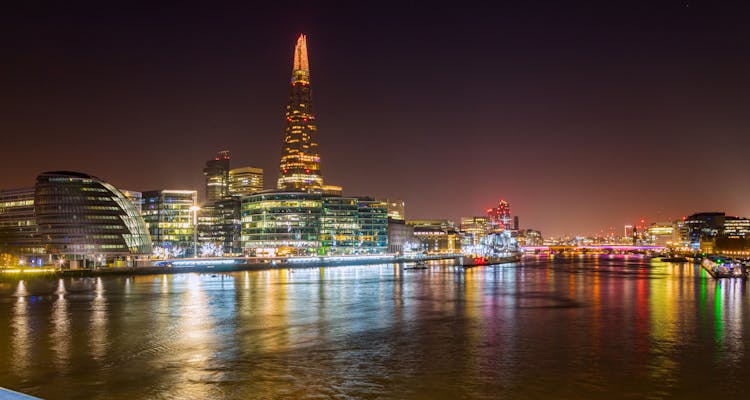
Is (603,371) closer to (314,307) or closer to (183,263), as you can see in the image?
(314,307)

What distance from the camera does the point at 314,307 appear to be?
159ft

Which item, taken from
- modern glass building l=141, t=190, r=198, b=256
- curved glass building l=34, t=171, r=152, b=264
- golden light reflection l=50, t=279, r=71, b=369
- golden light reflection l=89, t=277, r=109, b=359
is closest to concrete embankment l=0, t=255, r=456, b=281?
curved glass building l=34, t=171, r=152, b=264

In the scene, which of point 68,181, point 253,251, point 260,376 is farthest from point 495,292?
point 253,251

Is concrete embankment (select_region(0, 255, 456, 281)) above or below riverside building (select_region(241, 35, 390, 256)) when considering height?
below

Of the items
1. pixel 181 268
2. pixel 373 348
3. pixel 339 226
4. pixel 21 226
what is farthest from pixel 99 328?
pixel 339 226

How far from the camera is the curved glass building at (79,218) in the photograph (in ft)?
395

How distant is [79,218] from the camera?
121688 millimetres

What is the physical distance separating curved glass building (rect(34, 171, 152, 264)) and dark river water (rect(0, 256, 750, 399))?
7089 cm

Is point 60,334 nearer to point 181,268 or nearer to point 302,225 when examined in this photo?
point 181,268

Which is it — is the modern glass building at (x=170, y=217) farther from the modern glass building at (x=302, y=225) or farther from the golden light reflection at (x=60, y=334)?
the golden light reflection at (x=60, y=334)

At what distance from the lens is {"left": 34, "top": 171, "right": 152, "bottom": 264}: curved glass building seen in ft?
395

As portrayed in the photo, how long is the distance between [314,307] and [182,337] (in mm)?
15892

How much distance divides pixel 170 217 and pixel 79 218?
6518 centimetres

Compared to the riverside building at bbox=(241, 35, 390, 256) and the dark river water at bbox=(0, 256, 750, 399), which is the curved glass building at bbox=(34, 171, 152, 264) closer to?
the riverside building at bbox=(241, 35, 390, 256)
